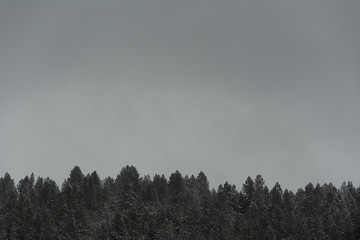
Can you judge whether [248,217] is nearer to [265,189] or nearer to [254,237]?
[254,237]

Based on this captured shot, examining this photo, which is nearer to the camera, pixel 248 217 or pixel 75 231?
pixel 75 231

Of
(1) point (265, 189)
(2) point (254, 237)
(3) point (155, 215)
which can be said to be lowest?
(2) point (254, 237)

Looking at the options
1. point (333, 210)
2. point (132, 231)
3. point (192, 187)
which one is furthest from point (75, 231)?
point (333, 210)

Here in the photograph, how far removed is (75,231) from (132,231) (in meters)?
16.8

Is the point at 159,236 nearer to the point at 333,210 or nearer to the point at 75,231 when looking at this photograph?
the point at 75,231

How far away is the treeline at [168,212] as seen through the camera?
141 m

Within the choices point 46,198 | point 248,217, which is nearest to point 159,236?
point 248,217

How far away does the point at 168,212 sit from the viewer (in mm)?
148875

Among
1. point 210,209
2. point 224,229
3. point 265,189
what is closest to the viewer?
point 224,229

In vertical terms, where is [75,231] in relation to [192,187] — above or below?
below

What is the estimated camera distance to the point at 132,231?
13562cm

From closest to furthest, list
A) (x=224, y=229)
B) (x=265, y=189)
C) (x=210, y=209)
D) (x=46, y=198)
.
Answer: (x=224, y=229), (x=210, y=209), (x=46, y=198), (x=265, y=189)

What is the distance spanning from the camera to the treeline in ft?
461

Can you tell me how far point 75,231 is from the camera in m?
140
